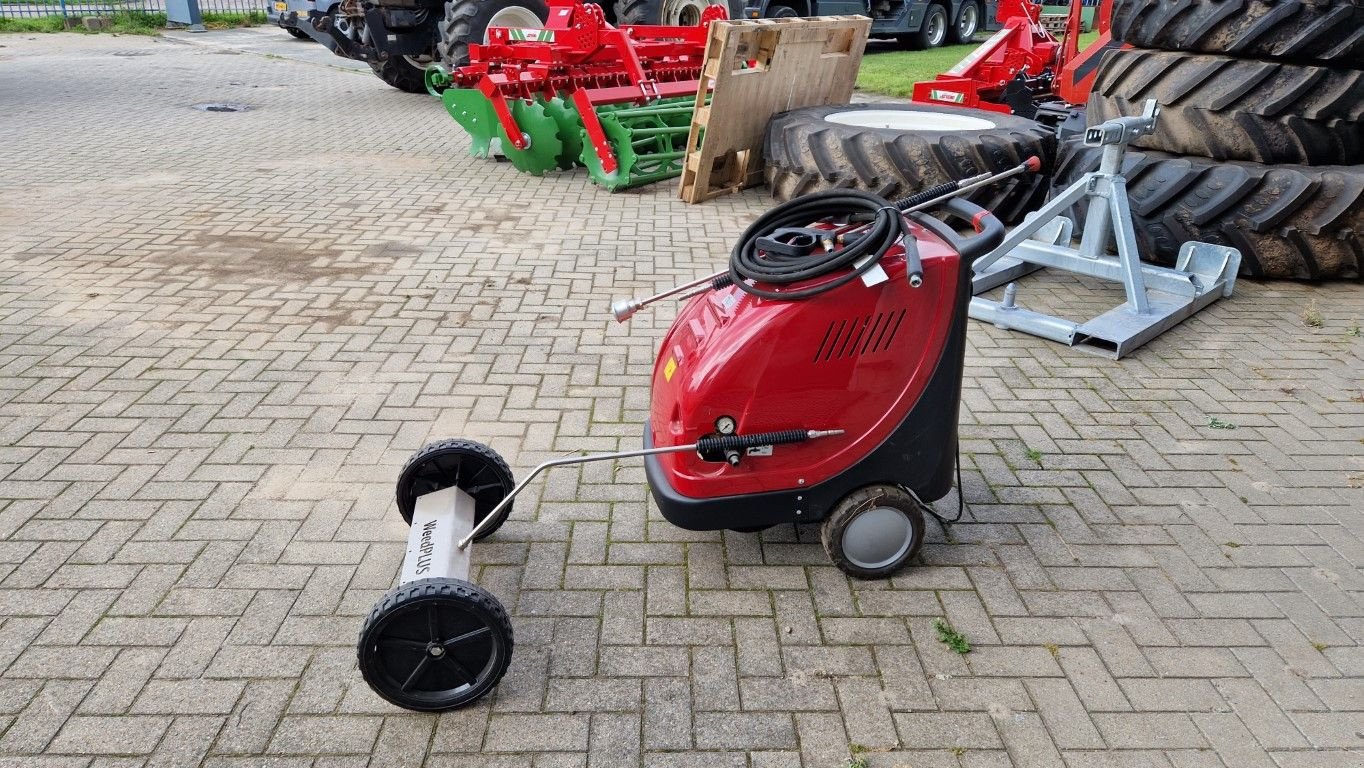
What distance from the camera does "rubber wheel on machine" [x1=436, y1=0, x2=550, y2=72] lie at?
9.61 meters

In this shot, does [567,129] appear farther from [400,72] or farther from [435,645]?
[435,645]

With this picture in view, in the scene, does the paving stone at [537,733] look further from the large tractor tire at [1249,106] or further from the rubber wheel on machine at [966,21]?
the rubber wheel on machine at [966,21]

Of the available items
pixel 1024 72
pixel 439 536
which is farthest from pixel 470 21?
pixel 439 536

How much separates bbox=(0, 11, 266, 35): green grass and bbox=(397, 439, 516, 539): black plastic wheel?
73.7ft

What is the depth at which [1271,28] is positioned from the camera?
4.95 meters

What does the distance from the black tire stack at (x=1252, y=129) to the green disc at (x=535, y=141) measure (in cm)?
443

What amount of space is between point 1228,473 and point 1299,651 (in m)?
1.08

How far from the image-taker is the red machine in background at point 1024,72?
8.71 metres

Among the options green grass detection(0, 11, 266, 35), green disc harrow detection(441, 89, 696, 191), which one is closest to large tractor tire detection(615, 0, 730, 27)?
green disc harrow detection(441, 89, 696, 191)

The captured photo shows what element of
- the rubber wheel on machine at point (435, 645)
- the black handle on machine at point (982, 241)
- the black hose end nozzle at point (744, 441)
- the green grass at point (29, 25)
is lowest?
the green grass at point (29, 25)

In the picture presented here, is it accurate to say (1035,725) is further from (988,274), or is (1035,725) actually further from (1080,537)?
(988,274)

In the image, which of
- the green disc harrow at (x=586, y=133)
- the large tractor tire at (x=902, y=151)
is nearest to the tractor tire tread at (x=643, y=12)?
the green disc harrow at (x=586, y=133)

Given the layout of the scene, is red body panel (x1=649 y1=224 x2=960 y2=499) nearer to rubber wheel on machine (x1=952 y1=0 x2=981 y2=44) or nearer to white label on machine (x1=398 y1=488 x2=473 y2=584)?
white label on machine (x1=398 y1=488 x2=473 y2=584)

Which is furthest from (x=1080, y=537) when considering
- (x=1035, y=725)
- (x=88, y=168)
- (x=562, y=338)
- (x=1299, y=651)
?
(x=88, y=168)
